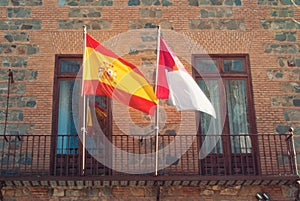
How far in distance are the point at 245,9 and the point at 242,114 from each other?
8.42 feet

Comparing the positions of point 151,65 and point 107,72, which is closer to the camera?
point 107,72

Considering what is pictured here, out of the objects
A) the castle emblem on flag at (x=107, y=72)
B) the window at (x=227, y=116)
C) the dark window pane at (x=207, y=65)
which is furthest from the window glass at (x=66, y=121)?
the dark window pane at (x=207, y=65)

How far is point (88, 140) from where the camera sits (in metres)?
13.1

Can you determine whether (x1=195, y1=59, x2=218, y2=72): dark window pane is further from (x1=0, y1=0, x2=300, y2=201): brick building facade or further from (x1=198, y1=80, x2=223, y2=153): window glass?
(x1=198, y1=80, x2=223, y2=153): window glass

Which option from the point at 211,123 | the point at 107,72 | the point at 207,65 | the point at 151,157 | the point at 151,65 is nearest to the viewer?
the point at 107,72

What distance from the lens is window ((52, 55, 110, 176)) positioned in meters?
12.9

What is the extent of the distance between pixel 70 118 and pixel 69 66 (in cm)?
123

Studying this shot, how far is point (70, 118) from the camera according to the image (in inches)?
533

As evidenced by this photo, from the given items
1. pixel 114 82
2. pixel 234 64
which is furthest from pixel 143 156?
pixel 234 64

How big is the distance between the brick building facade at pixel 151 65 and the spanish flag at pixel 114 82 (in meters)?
1.20

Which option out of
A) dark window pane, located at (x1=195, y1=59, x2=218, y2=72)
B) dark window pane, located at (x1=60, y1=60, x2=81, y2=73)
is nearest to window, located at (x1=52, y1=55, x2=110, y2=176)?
dark window pane, located at (x1=60, y1=60, x2=81, y2=73)

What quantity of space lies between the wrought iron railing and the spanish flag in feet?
3.61

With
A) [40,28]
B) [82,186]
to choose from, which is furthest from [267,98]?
[40,28]

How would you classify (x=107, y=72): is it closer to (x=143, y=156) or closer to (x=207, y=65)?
(x=143, y=156)
